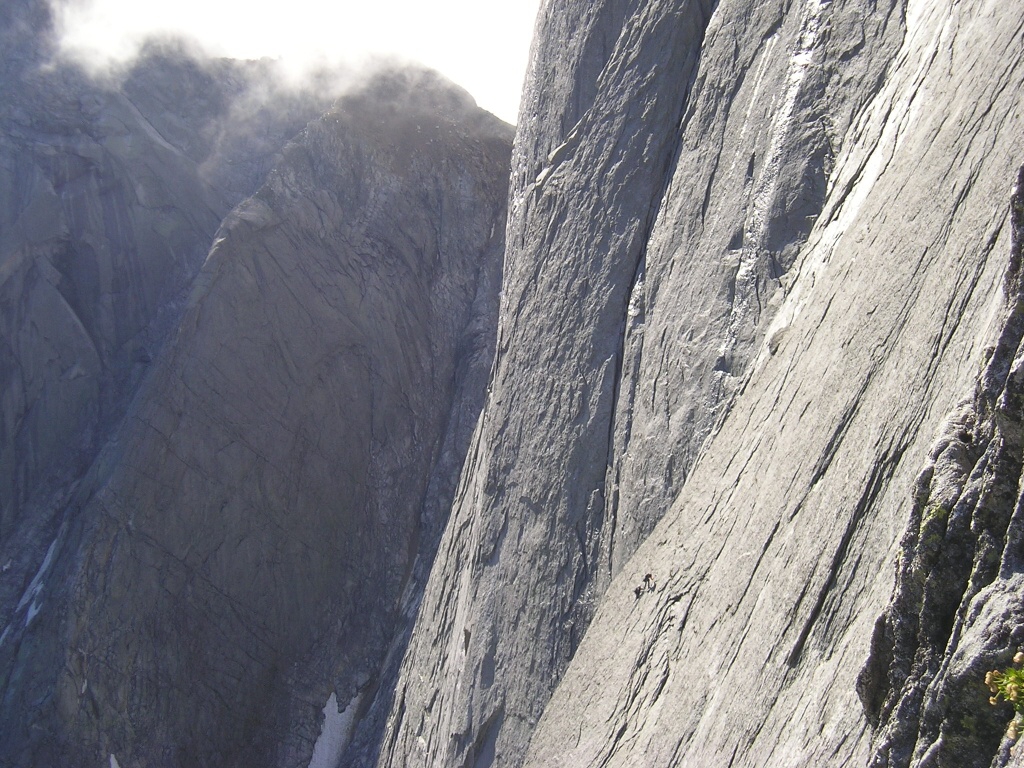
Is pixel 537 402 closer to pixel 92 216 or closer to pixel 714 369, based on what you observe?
pixel 714 369

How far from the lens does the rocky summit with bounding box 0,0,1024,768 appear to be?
581cm

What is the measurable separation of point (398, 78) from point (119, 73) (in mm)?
8602

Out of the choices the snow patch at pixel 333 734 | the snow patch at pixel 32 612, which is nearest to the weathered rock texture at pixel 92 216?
the snow patch at pixel 32 612

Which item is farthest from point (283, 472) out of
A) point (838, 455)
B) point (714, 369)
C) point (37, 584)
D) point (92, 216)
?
point (838, 455)

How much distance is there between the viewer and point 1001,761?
353 centimetres

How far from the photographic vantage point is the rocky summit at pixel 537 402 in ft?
19.1

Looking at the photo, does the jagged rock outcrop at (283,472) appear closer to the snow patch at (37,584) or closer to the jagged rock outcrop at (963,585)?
the snow patch at (37,584)

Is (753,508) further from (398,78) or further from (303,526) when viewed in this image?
(398,78)

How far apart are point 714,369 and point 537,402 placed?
4.00 meters

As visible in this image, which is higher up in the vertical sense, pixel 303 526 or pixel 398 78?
pixel 398 78

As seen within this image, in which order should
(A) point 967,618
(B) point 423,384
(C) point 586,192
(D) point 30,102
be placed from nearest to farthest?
(A) point 967,618, (C) point 586,192, (B) point 423,384, (D) point 30,102

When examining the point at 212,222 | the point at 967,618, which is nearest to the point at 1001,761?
the point at 967,618

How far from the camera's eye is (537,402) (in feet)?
46.2

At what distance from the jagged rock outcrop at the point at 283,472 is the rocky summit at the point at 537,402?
0.31 ft
